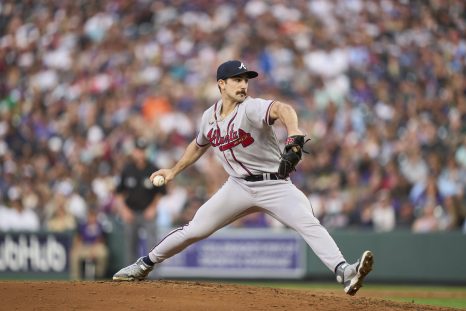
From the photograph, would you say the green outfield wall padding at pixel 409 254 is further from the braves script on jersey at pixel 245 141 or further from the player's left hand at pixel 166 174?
the braves script on jersey at pixel 245 141

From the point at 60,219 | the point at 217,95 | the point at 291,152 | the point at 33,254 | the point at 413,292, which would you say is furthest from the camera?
the point at 217,95

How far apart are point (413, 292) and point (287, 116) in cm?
698

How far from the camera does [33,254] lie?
49.9ft

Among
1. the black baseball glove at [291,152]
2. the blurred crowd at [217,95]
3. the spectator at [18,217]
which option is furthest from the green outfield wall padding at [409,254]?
the black baseball glove at [291,152]

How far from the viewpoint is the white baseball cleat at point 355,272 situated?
6691 millimetres

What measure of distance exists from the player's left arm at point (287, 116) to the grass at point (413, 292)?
4.33 meters

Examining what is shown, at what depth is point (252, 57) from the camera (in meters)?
18.3

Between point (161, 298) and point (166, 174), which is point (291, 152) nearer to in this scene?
point (161, 298)

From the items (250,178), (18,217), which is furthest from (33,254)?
(250,178)

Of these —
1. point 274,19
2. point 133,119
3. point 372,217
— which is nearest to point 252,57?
point 274,19

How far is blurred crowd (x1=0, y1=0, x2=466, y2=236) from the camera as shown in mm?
15430

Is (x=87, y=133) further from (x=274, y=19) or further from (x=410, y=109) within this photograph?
(x=410, y=109)

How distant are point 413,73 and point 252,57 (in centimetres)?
319

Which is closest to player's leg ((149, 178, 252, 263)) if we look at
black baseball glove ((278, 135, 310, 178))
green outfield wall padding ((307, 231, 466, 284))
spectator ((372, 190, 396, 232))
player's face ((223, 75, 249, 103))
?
player's face ((223, 75, 249, 103))
